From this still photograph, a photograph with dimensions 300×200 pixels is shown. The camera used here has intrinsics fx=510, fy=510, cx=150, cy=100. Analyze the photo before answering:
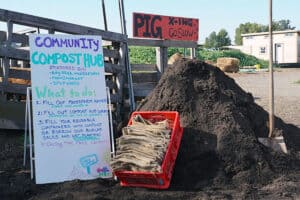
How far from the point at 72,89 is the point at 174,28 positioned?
5757 mm

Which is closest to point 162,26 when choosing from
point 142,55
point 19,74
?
point 19,74

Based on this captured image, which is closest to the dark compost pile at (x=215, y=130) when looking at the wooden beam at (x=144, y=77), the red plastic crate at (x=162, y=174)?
the red plastic crate at (x=162, y=174)

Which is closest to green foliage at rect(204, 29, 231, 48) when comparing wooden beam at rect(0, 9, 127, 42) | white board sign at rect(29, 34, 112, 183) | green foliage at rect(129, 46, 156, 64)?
green foliage at rect(129, 46, 156, 64)

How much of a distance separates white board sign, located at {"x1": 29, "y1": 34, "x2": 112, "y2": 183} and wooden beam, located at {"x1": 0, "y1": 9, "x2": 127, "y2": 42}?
70.6 inches

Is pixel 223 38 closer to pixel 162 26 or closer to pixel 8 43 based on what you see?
pixel 162 26

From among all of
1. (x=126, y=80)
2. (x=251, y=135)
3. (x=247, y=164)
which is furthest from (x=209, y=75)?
(x=126, y=80)

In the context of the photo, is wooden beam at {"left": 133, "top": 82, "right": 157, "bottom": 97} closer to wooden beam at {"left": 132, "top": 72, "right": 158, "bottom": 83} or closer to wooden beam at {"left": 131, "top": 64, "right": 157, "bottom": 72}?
wooden beam at {"left": 132, "top": 72, "right": 158, "bottom": 83}

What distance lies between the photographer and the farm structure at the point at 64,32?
8.08 m

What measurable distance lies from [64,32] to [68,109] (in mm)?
2839

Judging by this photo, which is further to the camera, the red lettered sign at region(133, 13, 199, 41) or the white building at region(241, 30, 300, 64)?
the white building at region(241, 30, 300, 64)

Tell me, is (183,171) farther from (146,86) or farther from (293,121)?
(293,121)

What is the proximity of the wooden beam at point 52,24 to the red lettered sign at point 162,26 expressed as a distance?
4.63 ft

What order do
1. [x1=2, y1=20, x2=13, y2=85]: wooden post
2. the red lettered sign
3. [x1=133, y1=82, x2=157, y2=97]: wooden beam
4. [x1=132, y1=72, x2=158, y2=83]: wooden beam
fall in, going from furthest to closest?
1. the red lettered sign
2. [x1=132, y1=72, x2=158, y2=83]: wooden beam
3. [x1=133, y1=82, x2=157, y2=97]: wooden beam
4. [x1=2, y1=20, x2=13, y2=85]: wooden post

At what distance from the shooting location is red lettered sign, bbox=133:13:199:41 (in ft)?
36.8
